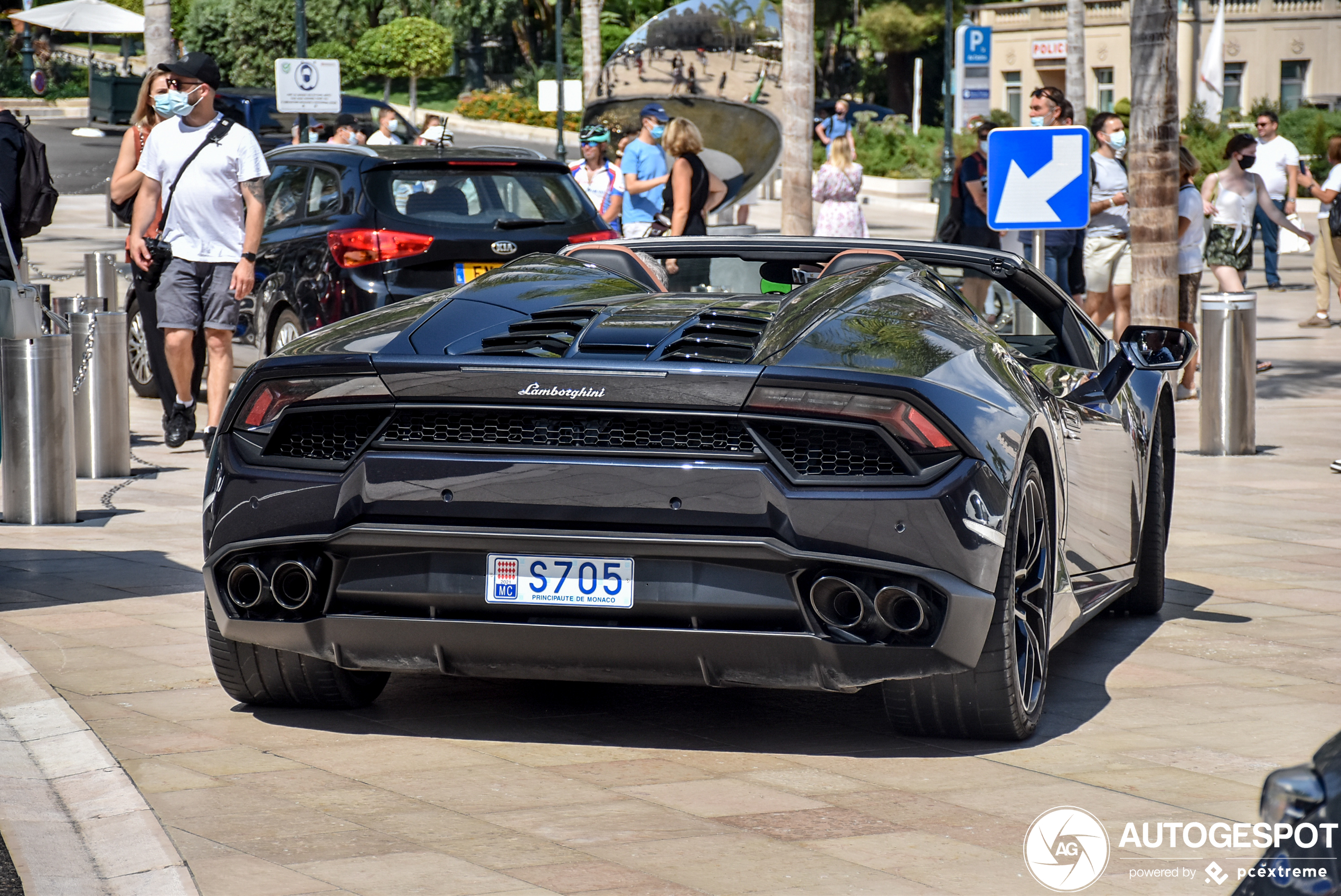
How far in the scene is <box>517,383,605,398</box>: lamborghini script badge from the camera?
4.62 meters

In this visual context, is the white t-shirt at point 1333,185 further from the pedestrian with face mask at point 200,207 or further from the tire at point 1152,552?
the tire at point 1152,552

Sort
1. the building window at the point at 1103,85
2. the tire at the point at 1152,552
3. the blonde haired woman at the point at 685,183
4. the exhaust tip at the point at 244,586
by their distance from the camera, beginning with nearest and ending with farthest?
the exhaust tip at the point at 244,586 → the tire at the point at 1152,552 → the blonde haired woman at the point at 685,183 → the building window at the point at 1103,85

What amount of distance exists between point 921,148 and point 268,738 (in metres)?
41.2

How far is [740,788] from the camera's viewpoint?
4672 millimetres

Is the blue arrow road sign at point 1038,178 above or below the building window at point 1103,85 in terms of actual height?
below

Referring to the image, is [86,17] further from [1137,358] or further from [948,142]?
[1137,358]

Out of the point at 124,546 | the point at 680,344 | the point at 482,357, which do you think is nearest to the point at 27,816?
the point at 482,357

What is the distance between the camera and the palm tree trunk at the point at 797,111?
20375 millimetres

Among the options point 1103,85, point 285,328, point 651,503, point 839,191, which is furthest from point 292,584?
point 1103,85

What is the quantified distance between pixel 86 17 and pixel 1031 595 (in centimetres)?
4506

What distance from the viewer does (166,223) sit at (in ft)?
34.2

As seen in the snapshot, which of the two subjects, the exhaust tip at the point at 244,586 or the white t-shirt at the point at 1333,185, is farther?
the white t-shirt at the point at 1333,185

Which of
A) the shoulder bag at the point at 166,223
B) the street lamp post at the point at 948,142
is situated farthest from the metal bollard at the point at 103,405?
the street lamp post at the point at 948,142

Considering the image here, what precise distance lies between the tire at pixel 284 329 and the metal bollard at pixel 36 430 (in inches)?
129
